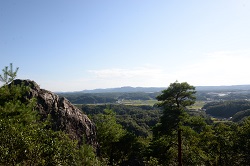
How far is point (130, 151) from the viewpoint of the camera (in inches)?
1928

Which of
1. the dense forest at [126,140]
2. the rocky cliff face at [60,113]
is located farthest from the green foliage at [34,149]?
the rocky cliff face at [60,113]

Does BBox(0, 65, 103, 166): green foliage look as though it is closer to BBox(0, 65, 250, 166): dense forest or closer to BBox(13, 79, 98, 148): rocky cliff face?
BBox(0, 65, 250, 166): dense forest

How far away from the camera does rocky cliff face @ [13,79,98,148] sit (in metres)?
32.0

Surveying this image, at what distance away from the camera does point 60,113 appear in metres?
33.8

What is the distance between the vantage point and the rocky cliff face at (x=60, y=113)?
32025 mm

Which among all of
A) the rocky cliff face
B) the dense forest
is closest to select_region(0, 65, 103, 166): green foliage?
the dense forest

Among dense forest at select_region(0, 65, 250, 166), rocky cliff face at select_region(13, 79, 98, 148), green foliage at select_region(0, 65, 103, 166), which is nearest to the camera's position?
green foliage at select_region(0, 65, 103, 166)

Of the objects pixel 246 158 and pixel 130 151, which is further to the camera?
pixel 130 151

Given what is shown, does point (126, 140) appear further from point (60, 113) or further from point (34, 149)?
point (34, 149)

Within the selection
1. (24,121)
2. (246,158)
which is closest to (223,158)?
(246,158)

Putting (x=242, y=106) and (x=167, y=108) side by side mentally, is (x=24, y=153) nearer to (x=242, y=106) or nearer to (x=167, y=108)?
(x=167, y=108)

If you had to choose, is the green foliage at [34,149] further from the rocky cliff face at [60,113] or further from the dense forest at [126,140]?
the rocky cliff face at [60,113]

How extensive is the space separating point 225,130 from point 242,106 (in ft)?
508

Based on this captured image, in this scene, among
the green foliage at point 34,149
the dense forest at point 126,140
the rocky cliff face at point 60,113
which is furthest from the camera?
the rocky cliff face at point 60,113
